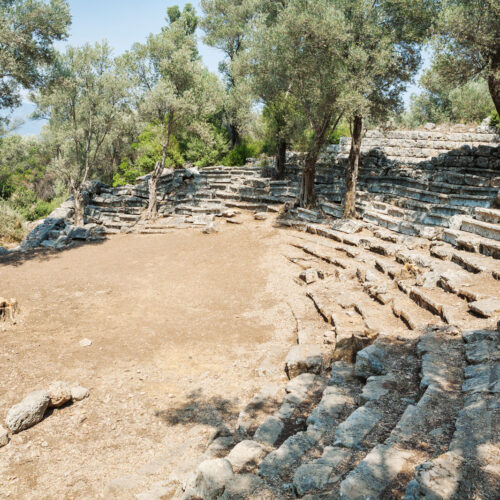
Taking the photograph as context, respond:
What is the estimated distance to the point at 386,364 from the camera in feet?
20.7

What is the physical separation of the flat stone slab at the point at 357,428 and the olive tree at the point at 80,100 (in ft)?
60.8

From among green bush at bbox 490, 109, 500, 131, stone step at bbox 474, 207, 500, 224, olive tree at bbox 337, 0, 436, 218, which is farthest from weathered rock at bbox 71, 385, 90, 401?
green bush at bbox 490, 109, 500, 131

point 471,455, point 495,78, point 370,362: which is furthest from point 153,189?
point 471,455

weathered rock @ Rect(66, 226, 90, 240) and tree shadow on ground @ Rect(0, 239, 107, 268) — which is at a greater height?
→ weathered rock @ Rect(66, 226, 90, 240)

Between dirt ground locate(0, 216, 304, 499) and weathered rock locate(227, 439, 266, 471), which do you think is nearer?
weathered rock locate(227, 439, 266, 471)

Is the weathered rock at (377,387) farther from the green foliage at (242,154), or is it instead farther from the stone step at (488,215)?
the green foliage at (242,154)

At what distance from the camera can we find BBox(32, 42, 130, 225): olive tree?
1869 centimetres

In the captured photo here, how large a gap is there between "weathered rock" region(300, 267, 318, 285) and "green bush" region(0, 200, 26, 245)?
17752mm

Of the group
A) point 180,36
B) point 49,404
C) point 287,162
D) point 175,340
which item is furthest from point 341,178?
point 49,404

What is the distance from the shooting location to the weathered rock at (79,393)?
6.76m

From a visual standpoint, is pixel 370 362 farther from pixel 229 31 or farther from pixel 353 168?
pixel 229 31

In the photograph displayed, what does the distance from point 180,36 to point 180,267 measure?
45.7ft

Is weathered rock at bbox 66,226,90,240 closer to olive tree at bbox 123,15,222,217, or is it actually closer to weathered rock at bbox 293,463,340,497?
olive tree at bbox 123,15,222,217

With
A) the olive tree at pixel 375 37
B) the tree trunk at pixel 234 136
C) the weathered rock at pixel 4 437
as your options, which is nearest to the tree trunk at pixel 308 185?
the olive tree at pixel 375 37
